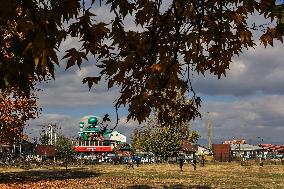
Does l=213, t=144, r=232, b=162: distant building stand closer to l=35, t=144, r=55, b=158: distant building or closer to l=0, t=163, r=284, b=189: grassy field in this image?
l=35, t=144, r=55, b=158: distant building

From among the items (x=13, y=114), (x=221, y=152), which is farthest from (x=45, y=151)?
(x=13, y=114)

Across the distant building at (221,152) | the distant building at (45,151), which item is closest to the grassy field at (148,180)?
the distant building at (221,152)

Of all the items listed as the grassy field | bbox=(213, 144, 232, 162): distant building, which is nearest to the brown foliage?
the grassy field

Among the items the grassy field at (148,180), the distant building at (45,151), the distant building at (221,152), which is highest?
the distant building at (45,151)

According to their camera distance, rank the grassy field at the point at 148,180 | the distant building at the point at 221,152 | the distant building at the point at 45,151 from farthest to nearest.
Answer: the distant building at the point at 45,151, the distant building at the point at 221,152, the grassy field at the point at 148,180

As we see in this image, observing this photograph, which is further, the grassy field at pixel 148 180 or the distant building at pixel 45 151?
the distant building at pixel 45 151

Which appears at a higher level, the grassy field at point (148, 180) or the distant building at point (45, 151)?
the distant building at point (45, 151)

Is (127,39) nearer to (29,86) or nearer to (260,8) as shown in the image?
(260,8)

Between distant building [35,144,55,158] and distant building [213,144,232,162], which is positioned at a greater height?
distant building [35,144,55,158]


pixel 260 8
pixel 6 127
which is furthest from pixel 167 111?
pixel 6 127

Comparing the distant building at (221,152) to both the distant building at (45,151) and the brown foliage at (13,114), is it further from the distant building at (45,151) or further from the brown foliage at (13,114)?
the brown foliage at (13,114)

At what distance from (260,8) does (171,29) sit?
5.61ft

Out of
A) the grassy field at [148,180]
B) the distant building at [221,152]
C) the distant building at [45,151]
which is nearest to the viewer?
the grassy field at [148,180]

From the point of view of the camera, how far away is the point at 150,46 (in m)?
7.64
